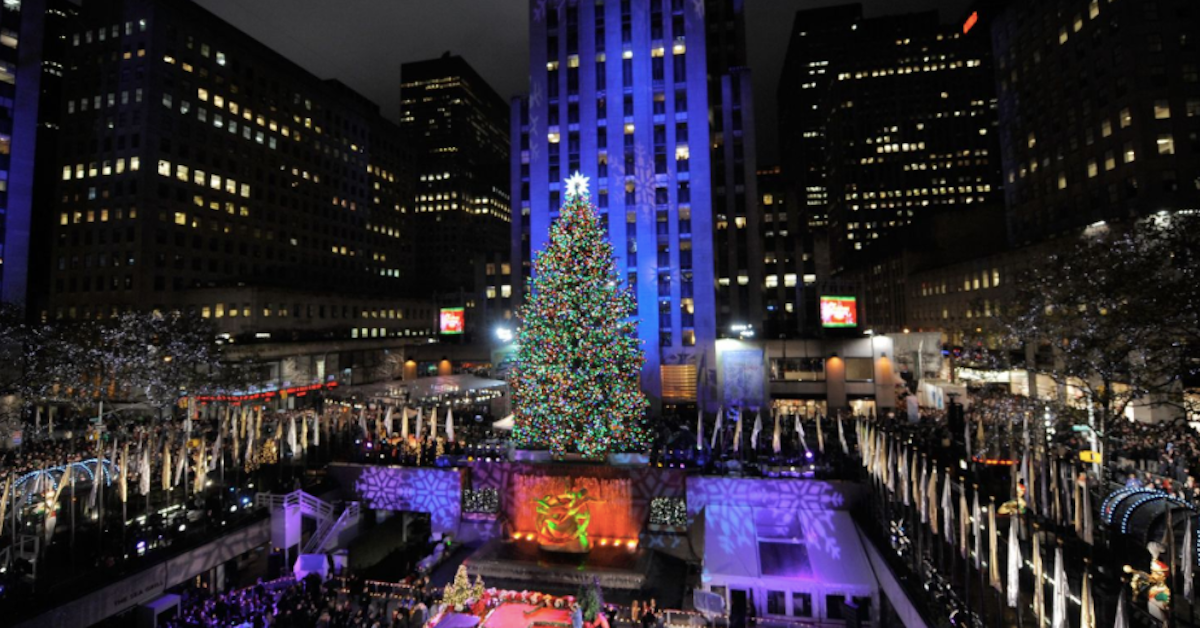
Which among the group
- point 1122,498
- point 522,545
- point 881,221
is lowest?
point 522,545

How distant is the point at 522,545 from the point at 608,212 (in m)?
31.7

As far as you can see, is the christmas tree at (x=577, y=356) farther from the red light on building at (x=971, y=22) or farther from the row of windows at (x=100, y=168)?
the red light on building at (x=971, y=22)

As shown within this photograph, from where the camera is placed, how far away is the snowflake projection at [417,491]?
21.8 m

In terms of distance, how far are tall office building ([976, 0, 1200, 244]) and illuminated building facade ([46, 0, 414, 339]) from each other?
83450mm

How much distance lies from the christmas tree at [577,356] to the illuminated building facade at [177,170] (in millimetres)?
51976

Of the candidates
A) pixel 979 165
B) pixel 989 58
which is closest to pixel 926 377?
pixel 979 165

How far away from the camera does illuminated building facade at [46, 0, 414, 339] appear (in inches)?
2621

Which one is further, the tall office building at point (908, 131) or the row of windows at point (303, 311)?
the tall office building at point (908, 131)

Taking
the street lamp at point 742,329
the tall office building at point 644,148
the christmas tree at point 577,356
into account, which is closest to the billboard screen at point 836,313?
the tall office building at point 644,148

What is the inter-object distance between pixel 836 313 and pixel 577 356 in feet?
81.0

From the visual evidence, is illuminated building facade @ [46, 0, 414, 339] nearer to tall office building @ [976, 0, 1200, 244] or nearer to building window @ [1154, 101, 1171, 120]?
tall office building @ [976, 0, 1200, 244]

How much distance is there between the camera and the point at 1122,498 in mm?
15430

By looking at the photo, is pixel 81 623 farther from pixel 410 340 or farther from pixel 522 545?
pixel 410 340

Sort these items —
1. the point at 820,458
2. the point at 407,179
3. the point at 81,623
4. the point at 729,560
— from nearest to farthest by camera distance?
the point at 81,623, the point at 729,560, the point at 820,458, the point at 407,179
